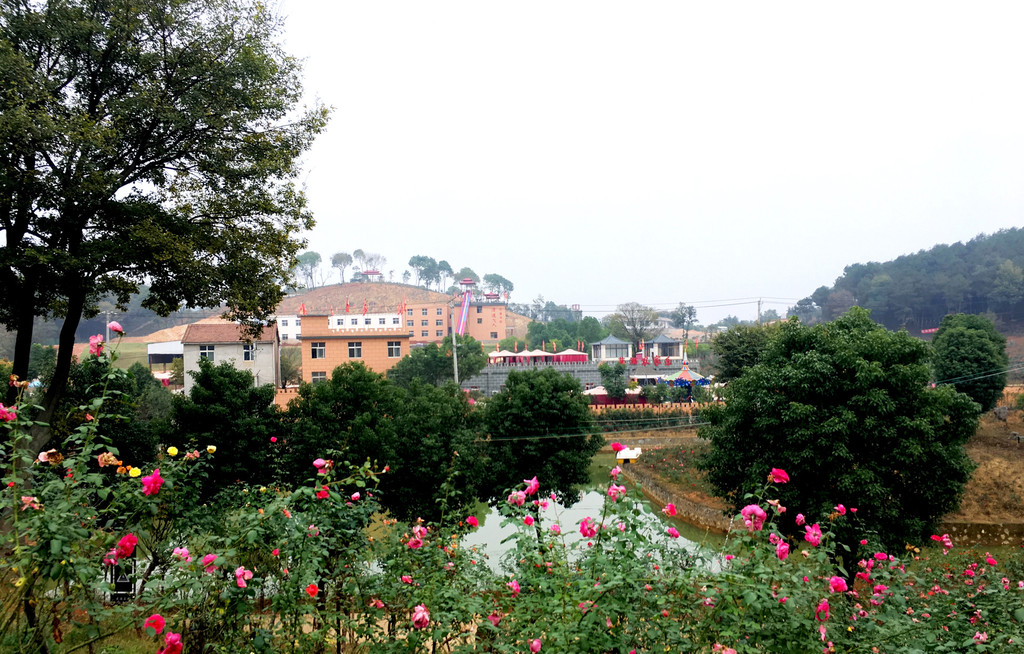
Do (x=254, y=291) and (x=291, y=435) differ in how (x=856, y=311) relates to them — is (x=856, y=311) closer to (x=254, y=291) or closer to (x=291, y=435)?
(x=254, y=291)

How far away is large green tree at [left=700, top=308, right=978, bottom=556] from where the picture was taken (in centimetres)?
965

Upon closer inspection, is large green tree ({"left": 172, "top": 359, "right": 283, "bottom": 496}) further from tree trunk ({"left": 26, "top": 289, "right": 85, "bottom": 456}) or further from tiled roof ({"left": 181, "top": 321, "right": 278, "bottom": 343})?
tiled roof ({"left": 181, "top": 321, "right": 278, "bottom": 343})

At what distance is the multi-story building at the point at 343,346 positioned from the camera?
4019 centimetres

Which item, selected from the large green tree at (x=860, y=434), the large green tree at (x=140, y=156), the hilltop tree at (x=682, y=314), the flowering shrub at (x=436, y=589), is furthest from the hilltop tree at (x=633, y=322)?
the flowering shrub at (x=436, y=589)

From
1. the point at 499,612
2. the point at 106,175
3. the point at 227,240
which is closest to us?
the point at 499,612

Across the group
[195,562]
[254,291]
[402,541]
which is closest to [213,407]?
[254,291]

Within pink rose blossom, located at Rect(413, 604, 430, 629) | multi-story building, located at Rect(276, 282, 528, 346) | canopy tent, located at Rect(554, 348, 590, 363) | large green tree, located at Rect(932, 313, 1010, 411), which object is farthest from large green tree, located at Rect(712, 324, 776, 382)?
multi-story building, located at Rect(276, 282, 528, 346)

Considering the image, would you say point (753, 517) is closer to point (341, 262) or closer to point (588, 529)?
point (588, 529)

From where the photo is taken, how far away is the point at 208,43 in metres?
7.98

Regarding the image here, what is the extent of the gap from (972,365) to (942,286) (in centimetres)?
4972

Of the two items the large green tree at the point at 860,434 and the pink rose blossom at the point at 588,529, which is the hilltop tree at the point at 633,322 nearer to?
the large green tree at the point at 860,434

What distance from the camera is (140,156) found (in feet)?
26.4

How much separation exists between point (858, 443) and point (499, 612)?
29.6ft

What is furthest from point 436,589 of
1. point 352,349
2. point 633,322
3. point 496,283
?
point 496,283
